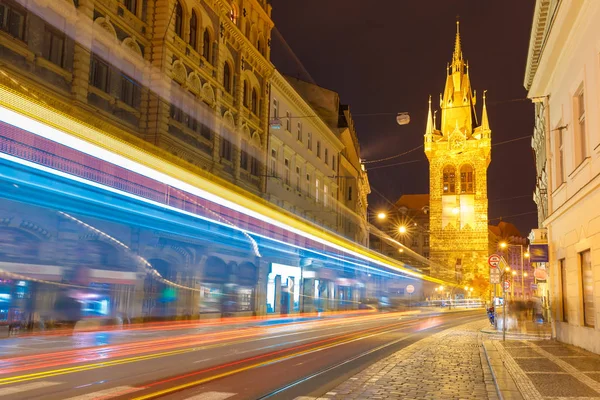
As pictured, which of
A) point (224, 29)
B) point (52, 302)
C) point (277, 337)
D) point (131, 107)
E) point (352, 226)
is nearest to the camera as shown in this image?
point (52, 302)

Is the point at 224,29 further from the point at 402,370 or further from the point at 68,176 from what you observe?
the point at 402,370

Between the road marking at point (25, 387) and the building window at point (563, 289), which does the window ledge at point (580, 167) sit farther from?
the road marking at point (25, 387)

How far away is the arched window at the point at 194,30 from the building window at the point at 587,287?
64.0 feet

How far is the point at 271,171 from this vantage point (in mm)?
39812

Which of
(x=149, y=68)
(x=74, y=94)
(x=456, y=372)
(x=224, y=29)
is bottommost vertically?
(x=456, y=372)

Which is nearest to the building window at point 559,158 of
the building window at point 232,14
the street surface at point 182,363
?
the street surface at point 182,363

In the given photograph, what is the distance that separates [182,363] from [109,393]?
4001 millimetres

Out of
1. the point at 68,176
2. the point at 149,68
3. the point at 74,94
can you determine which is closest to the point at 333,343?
the point at 68,176

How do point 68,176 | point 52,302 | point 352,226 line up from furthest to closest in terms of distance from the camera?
point 352,226 → point 52,302 → point 68,176

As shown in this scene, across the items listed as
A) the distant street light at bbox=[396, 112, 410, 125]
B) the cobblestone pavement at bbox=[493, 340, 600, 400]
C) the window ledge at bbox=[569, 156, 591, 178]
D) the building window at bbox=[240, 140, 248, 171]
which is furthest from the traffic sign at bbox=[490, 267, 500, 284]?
the building window at bbox=[240, 140, 248, 171]

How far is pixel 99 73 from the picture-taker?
75.5 feet

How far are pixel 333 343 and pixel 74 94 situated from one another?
38.4 ft

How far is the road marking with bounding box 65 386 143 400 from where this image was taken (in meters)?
8.96

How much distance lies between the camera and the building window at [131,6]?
25050 millimetres
